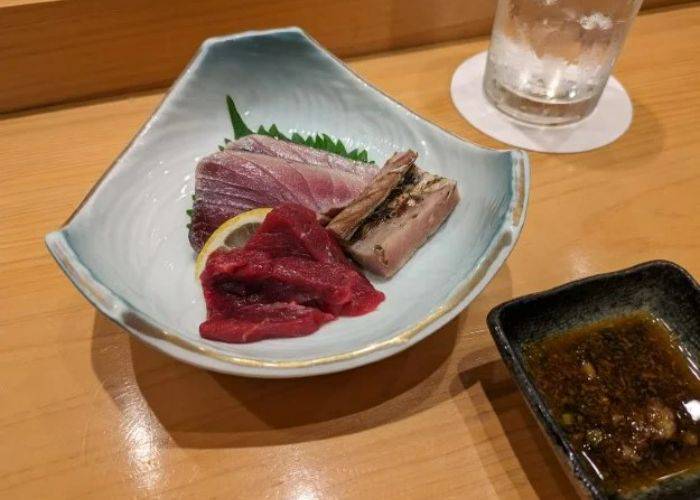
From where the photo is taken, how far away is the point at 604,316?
4.27ft

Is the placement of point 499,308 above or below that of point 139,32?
below

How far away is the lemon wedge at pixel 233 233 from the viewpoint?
4.41 ft

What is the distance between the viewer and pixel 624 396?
1166 mm

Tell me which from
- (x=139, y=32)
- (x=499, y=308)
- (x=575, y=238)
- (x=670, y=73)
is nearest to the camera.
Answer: (x=499, y=308)

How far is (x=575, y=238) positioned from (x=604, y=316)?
34 cm

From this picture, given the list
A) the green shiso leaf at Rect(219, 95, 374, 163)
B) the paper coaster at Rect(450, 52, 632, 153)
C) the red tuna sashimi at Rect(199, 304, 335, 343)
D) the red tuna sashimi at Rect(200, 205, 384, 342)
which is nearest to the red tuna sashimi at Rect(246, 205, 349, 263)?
the red tuna sashimi at Rect(200, 205, 384, 342)

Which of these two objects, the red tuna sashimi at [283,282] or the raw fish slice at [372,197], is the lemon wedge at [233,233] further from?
the raw fish slice at [372,197]

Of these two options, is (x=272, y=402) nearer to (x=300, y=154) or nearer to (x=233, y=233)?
(x=233, y=233)

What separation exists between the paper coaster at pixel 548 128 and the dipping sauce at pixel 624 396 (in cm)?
74

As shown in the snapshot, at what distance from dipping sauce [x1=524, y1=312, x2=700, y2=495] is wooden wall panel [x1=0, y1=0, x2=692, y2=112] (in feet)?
4.30

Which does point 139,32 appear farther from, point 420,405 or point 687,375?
point 687,375

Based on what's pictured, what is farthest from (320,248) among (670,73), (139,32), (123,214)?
(670,73)

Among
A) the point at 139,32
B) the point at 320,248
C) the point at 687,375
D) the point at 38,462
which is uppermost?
the point at 139,32

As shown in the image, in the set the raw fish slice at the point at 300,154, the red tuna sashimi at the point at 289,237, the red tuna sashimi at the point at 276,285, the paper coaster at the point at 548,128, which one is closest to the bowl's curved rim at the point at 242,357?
the red tuna sashimi at the point at 276,285
